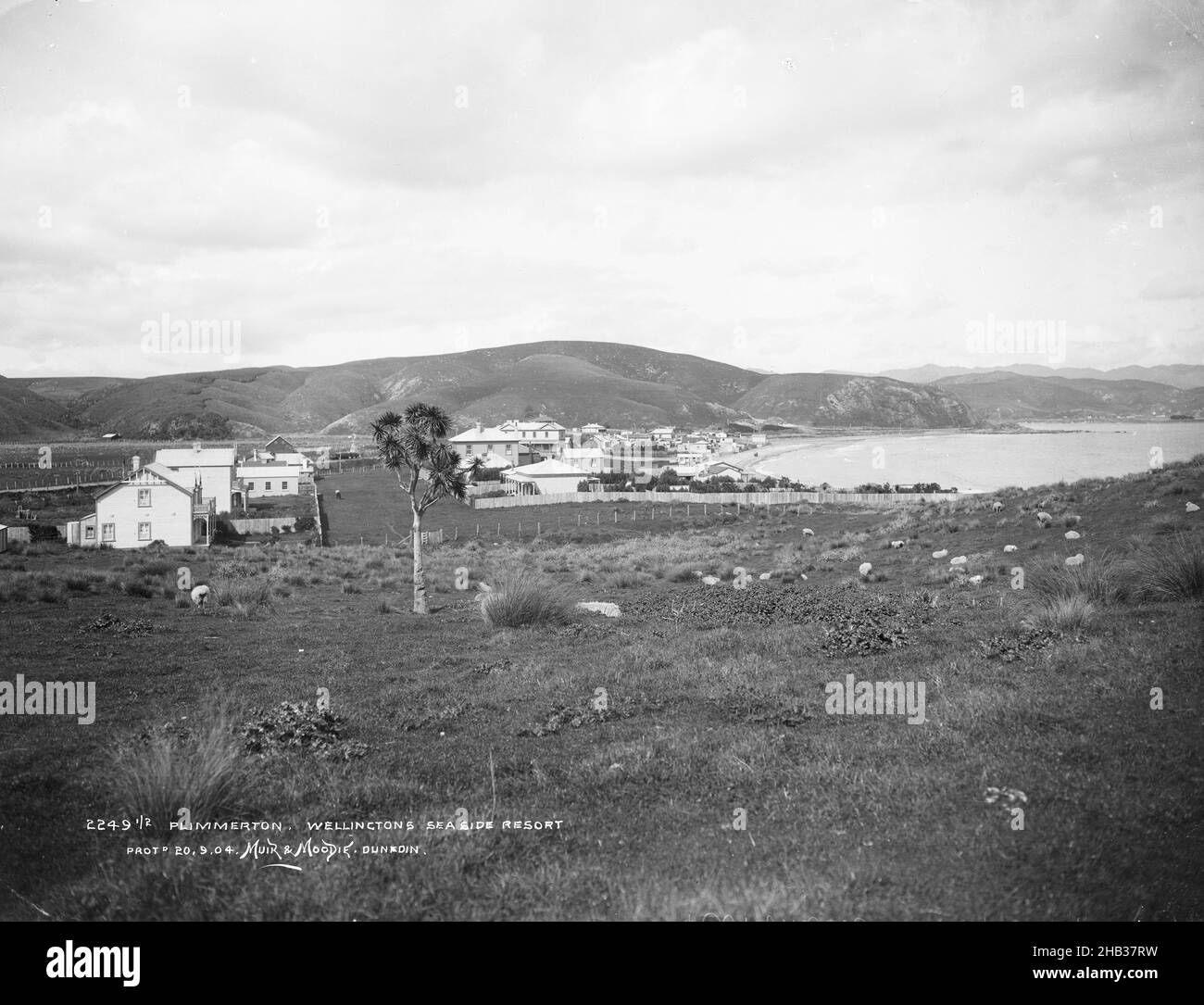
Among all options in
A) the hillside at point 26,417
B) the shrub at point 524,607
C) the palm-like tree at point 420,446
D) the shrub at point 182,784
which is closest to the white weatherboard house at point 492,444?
the hillside at point 26,417

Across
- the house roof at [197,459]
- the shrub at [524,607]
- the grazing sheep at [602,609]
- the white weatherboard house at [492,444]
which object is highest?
the white weatherboard house at [492,444]

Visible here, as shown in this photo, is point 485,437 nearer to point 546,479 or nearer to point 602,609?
point 546,479

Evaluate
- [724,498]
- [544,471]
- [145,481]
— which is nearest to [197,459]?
[145,481]

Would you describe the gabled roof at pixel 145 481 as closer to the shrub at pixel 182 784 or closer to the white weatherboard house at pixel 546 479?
the white weatherboard house at pixel 546 479

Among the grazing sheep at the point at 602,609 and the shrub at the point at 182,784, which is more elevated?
the shrub at the point at 182,784
